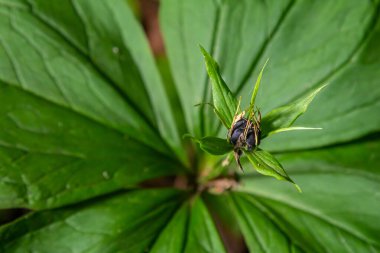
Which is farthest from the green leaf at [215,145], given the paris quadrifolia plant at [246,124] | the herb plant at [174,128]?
the herb plant at [174,128]

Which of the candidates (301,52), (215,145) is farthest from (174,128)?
(215,145)

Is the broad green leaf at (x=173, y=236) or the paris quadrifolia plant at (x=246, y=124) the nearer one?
the paris quadrifolia plant at (x=246, y=124)

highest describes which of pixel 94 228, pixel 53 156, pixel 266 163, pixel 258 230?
pixel 53 156

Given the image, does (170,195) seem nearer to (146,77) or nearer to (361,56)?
(146,77)

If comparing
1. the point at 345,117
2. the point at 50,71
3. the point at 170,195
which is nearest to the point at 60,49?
the point at 50,71

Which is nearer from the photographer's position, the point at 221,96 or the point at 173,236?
the point at 221,96

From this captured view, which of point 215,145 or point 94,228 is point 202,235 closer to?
point 94,228

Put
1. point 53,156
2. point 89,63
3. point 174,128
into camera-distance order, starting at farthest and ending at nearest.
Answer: point 174,128, point 89,63, point 53,156

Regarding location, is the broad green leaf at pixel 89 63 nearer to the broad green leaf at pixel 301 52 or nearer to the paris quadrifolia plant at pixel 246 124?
the broad green leaf at pixel 301 52
